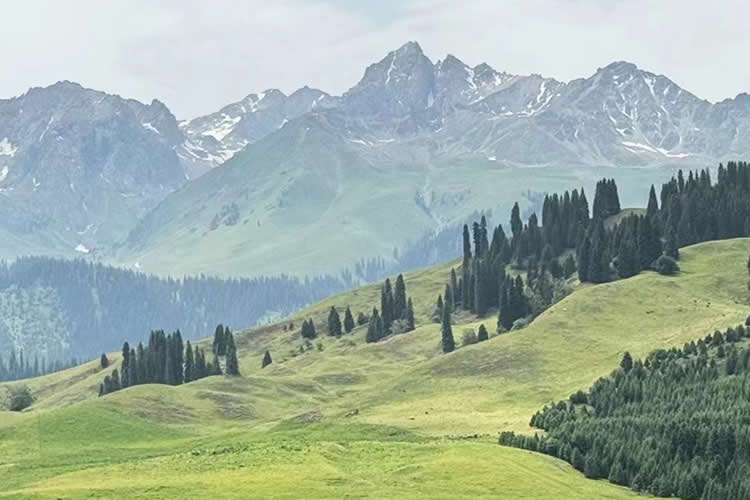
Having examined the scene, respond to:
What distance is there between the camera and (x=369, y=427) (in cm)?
14125

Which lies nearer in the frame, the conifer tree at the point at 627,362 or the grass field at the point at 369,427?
the grass field at the point at 369,427

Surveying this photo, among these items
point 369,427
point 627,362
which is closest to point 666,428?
point 627,362

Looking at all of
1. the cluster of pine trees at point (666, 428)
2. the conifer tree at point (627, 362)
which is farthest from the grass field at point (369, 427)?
the conifer tree at point (627, 362)

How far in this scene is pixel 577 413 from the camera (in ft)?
451

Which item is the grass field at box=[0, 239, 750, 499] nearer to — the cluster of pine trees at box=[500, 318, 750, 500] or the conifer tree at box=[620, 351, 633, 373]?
the cluster of pine trees at box=[500, 318, 750, 500]

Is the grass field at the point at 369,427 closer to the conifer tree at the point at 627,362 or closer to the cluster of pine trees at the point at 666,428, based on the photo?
the cluster of pine trees at the point at 666,428

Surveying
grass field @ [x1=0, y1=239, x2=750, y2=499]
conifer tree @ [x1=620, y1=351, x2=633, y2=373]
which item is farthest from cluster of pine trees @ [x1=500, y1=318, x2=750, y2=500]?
grass field @ [x1=0, y1=239, x2=750, y2=499]

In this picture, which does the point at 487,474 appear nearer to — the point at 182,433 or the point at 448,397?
the point at 448,397

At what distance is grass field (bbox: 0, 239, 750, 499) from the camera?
3930 inches

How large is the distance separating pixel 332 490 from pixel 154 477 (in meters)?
17.7

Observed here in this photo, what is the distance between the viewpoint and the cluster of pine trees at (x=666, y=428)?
11125cm

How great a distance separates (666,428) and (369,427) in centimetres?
3694

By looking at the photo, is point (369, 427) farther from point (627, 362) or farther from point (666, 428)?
point (666, 428)

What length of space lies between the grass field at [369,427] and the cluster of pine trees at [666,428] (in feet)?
13.8
